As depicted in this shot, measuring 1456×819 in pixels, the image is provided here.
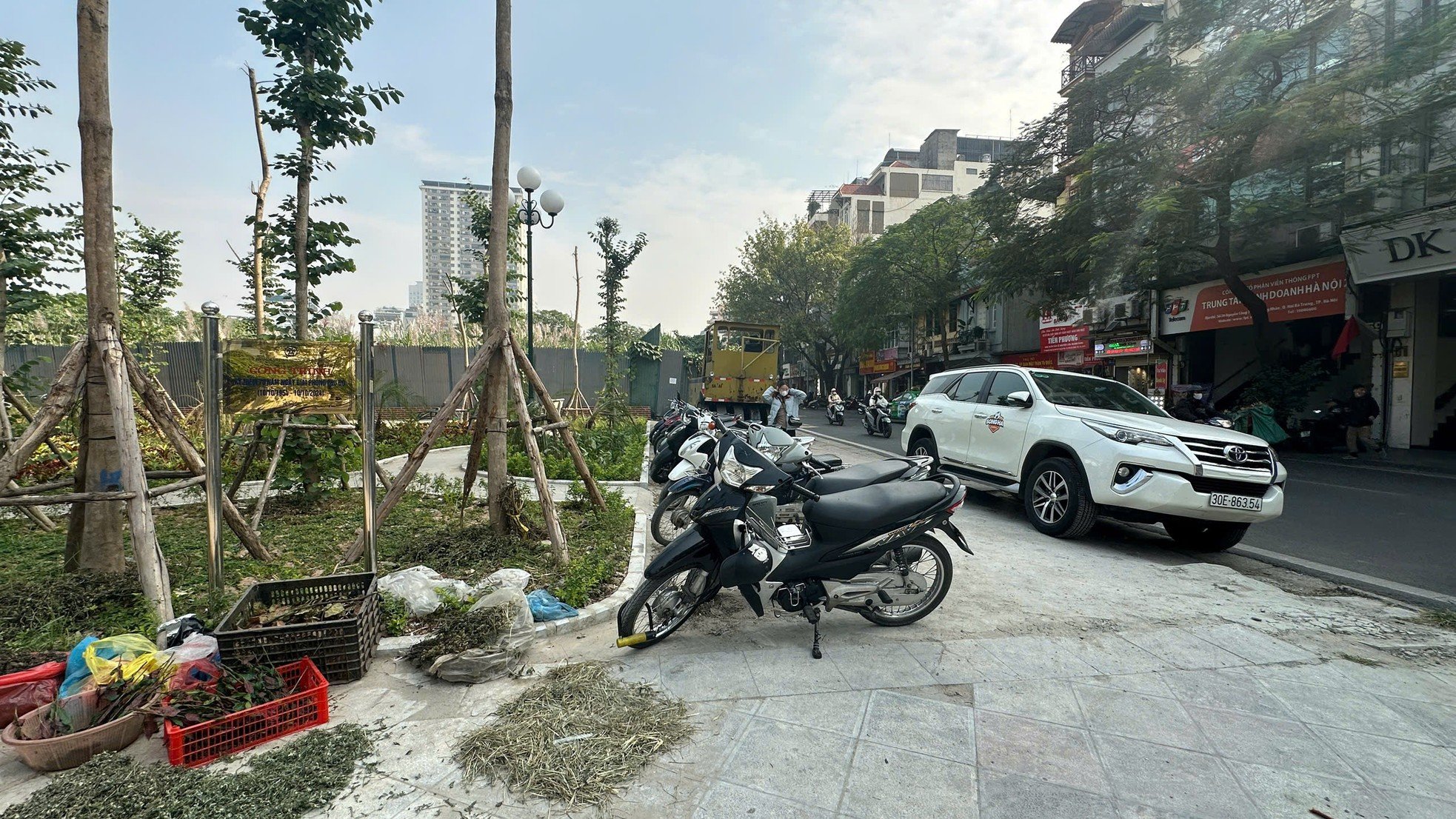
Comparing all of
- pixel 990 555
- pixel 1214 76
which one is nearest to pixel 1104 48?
pixel 1214 76

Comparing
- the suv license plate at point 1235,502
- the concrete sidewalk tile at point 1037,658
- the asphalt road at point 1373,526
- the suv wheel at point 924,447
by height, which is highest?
the suv wheel at point 924,447

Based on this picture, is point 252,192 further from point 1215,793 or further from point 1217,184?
point 1217,184

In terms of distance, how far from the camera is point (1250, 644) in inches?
144

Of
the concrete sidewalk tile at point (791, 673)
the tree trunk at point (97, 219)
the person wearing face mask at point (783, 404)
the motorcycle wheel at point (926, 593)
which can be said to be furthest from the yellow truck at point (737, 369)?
the tree trunk at point (97, 219)

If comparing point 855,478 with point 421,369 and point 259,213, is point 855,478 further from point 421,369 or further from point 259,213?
point 421,369

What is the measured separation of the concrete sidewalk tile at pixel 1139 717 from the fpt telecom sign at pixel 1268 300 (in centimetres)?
1626

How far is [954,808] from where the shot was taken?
2.24m

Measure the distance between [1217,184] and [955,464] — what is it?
32.1ft

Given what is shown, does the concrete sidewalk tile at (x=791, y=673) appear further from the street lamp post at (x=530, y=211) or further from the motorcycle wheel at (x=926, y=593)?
the street lamp post at (x=530, y=211)

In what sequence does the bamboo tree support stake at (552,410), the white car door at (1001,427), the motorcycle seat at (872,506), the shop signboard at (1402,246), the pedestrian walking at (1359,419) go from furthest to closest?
the pedestrian walking at (1359,419), the shop signboard at (1402,246), the white car door at (1001,427), the bamboo tree support stake at (552,410), the motorcycle seat at (872,506)

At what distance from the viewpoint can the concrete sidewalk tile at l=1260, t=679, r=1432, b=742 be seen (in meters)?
Result: 2.75

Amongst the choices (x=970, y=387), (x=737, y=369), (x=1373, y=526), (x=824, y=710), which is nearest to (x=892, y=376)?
(x=737, y=369)

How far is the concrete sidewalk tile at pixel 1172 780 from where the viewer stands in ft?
7.41

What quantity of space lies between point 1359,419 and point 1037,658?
1426cm
